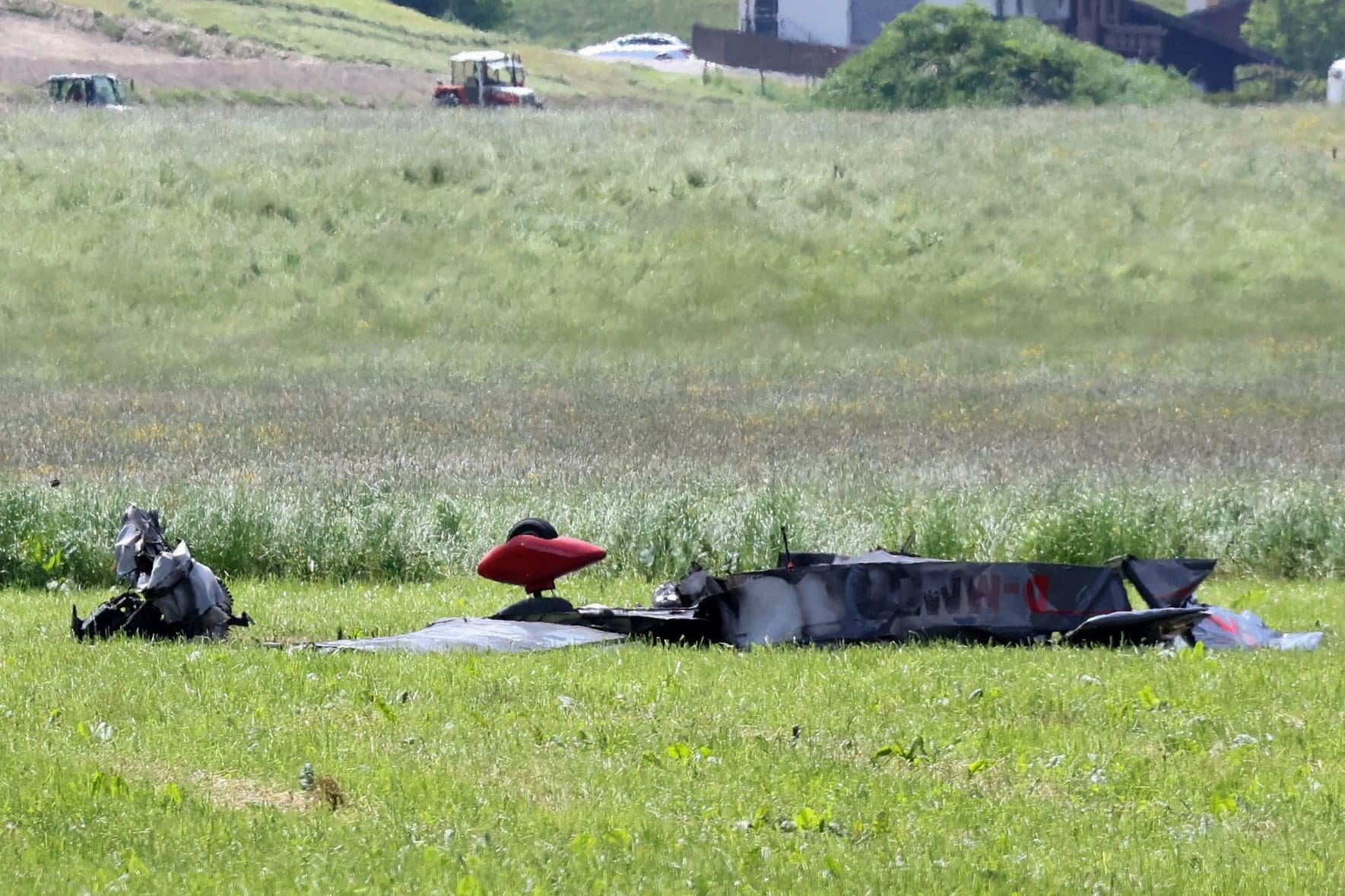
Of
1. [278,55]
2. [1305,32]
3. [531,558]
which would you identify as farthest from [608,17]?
[531,558]

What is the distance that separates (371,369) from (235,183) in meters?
14.7

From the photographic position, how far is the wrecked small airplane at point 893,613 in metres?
11.2

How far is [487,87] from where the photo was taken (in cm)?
7394

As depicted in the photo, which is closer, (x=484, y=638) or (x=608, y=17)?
(x=484, y=638)

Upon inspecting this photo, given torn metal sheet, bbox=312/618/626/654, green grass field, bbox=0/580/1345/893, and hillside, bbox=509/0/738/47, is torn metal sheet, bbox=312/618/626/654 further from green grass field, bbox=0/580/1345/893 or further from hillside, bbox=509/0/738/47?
hillside, bbox=509/0/738/47

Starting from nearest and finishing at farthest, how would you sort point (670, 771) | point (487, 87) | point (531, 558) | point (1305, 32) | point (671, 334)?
point (670, 771), point (531, 558), point (671, 334), point (487, 87), point (1305, 32)

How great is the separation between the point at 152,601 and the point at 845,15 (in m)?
96.2

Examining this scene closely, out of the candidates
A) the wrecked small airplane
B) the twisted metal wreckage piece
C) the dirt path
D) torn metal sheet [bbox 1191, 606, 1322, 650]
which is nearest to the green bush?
the dirt path

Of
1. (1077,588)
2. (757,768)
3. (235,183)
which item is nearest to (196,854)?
(757,768)

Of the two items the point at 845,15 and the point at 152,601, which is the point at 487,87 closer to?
the point at 845,15

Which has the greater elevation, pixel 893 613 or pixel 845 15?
pixel 845 15

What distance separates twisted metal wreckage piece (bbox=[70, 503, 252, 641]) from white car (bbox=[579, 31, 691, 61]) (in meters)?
98.4

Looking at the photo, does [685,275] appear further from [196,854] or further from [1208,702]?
[196,854]

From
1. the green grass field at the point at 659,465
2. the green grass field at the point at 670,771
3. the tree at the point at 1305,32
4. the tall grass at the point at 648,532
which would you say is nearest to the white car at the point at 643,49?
the tree at the point at 1305,32
